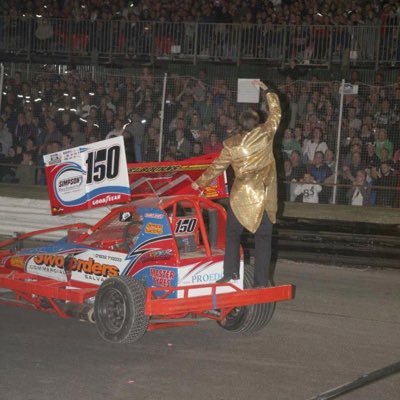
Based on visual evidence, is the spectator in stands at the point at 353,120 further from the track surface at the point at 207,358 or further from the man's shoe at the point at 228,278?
the man's shoe at the point at 228,278

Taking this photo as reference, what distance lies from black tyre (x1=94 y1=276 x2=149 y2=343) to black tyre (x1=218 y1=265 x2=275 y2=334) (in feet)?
3.37

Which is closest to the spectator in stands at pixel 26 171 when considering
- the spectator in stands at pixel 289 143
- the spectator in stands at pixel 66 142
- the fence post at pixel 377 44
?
the spectator in stands at pixel 66 142

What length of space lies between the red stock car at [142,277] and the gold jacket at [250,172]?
36cm

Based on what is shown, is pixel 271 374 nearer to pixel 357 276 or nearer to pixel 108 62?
Result: pixel 357 276

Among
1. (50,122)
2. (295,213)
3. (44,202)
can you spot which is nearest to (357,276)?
(295,213)

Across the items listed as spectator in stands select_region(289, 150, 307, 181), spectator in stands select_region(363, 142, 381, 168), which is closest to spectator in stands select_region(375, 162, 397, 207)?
spectator in stands select_region(363, 142, 381, 168)

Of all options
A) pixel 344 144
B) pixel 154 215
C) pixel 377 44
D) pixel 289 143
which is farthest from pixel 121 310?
pixel 377 44

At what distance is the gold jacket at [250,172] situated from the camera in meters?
6.59

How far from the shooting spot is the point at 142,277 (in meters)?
6.63

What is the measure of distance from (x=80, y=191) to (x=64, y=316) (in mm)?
1133

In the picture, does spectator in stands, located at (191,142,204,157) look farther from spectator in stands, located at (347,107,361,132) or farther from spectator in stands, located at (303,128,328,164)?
spectator in stands, located at (347,107,361,132)

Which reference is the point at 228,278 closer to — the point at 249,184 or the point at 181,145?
the point at 249,184

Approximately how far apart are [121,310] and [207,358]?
0.80m

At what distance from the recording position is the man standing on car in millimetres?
6598
